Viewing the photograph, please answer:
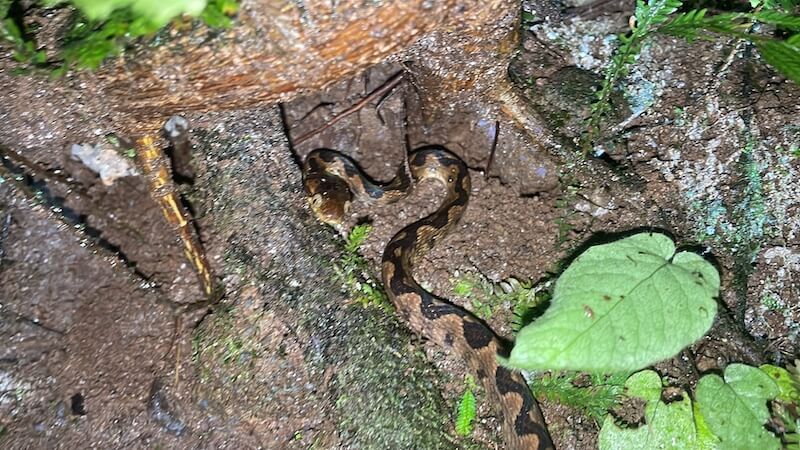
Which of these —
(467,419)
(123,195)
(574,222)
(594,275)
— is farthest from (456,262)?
(123,195)

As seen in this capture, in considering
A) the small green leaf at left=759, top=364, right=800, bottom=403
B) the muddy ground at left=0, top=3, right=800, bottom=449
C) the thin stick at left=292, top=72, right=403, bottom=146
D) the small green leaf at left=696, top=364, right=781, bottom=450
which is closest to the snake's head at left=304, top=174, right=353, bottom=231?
the muddy ground at left=0, top=3, right=800, bottom=449

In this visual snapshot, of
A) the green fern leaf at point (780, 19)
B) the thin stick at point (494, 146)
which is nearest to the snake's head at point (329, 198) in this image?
the thin stick at point (494, 146)

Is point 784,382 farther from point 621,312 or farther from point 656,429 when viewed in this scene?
point 621,312

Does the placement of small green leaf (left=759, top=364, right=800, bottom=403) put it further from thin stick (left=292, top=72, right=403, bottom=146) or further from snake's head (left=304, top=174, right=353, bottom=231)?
thin stick (left=292, top=72, right=403, bottom=146)

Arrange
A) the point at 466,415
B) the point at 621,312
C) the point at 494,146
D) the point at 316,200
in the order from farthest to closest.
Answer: the point at 494,146 → the point at 316,200 → the point at 466,415 → the point at 621,312

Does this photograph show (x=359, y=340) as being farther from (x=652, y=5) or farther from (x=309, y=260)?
(x=652, y=5)

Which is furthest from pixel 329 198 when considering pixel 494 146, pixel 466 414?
pixel 466 414

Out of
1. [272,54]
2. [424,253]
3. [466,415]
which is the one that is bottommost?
[466,415]
